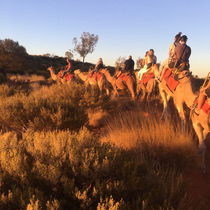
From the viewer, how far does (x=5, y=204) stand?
1.68m

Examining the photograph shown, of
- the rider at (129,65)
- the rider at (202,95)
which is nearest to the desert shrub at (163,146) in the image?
the rider at (202,95)

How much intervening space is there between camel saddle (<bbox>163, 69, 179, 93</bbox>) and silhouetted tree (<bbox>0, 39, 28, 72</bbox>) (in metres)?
30.8

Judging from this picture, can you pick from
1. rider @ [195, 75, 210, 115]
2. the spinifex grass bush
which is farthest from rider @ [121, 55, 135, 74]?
rider @ [195, 75, 210, 115]

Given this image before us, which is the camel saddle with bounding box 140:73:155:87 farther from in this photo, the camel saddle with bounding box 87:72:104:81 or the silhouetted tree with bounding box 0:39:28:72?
the silhouetted tree with bounding box 0:39:28:72

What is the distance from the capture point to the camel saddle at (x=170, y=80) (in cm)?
577

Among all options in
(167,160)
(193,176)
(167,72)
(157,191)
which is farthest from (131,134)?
A: (167,72)

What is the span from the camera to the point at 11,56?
32688 millimetres

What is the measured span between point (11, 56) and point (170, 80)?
34738 millimetres

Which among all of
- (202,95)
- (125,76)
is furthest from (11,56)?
(202,95)

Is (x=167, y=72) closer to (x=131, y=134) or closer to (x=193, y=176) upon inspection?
(x=131, y=134)

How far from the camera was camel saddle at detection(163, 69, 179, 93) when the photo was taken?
5766mm

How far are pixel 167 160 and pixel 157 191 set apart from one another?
190cm

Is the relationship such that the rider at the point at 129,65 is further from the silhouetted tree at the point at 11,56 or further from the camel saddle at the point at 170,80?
the silhouetted tree at the point at 11,56

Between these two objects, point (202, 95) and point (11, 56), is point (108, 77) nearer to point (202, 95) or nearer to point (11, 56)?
point (202, 95)
